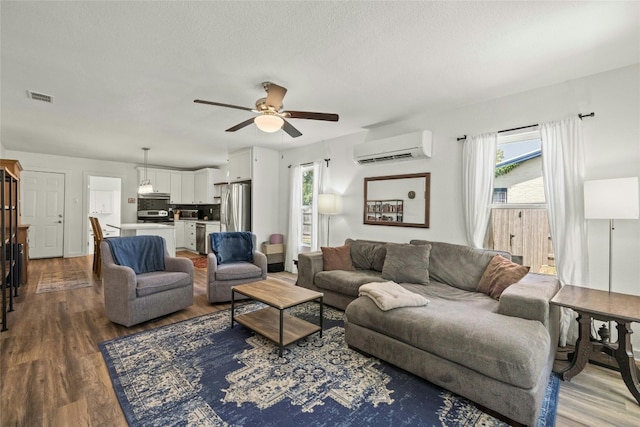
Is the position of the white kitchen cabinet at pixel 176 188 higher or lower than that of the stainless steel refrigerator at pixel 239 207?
higher

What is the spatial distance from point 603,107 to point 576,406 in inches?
97.5

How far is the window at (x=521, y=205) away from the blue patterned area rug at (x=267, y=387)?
51.1 inches

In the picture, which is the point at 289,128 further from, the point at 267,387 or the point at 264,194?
the point at 264,194

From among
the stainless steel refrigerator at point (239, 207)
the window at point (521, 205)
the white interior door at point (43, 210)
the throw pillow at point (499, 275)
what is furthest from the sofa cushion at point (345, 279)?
the white interior door at point (43, 210)

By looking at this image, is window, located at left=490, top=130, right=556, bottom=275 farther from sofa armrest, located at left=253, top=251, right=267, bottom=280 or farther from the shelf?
sofa armrest, located at left=253, top=251, right=267, bottom=280

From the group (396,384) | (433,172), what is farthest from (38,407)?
(433,172)

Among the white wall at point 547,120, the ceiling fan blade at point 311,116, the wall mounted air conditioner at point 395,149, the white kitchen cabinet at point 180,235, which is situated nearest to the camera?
the white wall at point 547,120

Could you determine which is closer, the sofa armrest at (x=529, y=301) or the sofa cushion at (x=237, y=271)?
the sofa armrest at (x=529, y=301)

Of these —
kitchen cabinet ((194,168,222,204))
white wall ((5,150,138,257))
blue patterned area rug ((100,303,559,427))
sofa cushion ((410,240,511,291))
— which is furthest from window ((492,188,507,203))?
white wall ((5,150,138,257))

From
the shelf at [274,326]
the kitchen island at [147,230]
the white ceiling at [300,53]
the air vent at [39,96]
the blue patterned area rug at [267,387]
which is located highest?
the white ceiling at [300,53]

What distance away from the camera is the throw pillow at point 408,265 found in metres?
3.15

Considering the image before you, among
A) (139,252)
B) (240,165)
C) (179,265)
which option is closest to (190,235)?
(240,165)

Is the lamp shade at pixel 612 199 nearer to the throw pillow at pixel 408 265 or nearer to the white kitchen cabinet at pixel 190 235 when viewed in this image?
the throw pillow at pixel 408 265

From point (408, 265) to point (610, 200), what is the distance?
1760 millimetres
